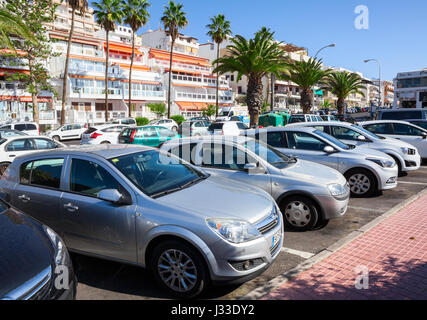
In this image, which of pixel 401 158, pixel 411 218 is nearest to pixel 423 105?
pixel 401 158

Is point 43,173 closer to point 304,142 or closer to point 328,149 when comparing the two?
point 304,142

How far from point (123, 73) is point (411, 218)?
43.7 metres

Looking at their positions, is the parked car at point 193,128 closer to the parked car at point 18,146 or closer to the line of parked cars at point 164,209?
the parked car at point 18,146

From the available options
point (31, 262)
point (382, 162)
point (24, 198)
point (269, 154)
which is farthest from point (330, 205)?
point (24, 198)

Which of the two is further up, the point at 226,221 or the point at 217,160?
the point at 217,160

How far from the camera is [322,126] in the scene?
948 centimetres

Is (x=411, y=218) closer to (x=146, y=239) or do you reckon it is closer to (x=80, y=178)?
(x=146, y=239)

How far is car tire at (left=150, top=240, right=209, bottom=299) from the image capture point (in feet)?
11.1

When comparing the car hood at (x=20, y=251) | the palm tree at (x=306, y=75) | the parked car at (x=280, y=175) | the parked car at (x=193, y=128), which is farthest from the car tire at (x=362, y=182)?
the palm tree at (x=306, y=75)

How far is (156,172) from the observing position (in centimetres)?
432

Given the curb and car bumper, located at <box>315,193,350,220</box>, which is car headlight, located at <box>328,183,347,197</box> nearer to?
car bumper, located at <box>315,193,350,220</box>

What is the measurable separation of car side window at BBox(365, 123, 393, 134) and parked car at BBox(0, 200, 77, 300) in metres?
11.5

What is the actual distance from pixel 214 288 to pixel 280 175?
2421 mm
